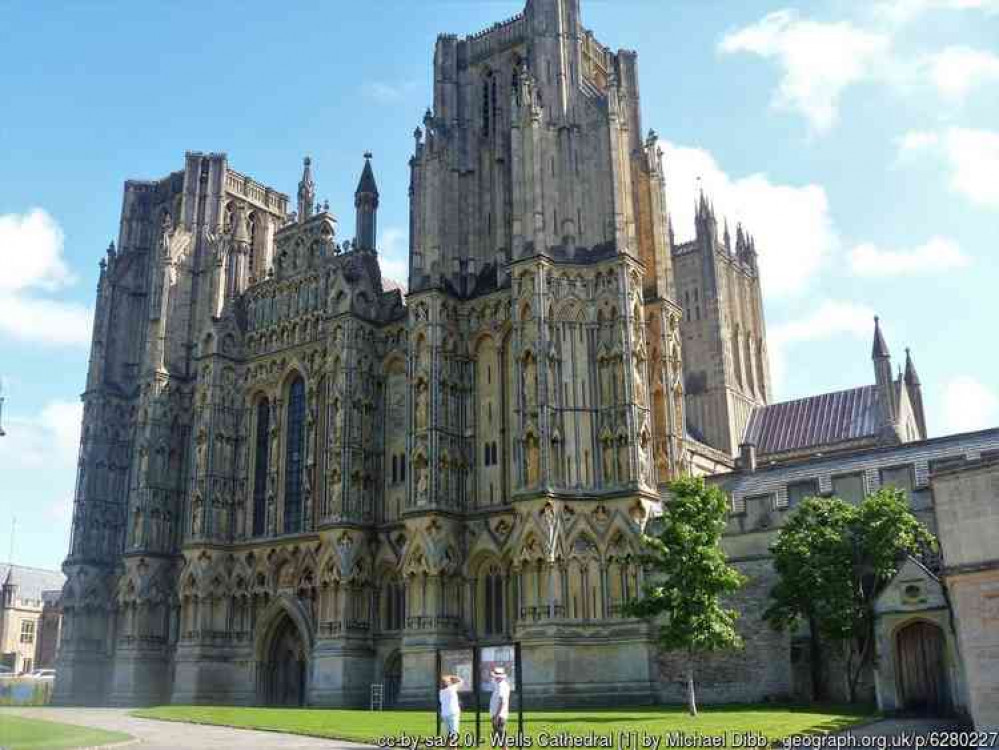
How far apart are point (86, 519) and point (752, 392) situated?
6023 centimetres

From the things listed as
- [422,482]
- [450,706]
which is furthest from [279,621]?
[450,706]

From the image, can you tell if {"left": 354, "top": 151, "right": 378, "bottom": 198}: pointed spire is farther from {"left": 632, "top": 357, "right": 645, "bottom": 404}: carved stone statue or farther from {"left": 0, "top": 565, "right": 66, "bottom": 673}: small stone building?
{"left": 0, "top": 565, "right": 66, "bottom": 673}: small stone building

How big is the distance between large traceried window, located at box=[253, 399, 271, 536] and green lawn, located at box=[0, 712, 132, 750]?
22379 mm

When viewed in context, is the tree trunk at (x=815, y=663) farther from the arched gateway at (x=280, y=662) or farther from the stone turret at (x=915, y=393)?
the stone turret at (x=915, y=393)

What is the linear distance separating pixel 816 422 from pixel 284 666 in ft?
157

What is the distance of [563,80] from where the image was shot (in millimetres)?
48938

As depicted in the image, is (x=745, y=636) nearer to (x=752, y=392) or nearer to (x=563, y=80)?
(x=563, y=80)

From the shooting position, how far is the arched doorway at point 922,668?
103 feet

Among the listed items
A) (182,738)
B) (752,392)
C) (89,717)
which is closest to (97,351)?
(89,717)

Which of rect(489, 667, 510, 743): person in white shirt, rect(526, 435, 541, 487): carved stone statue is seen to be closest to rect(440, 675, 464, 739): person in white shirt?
rect(489, 667, 510, 743): person in white shirt

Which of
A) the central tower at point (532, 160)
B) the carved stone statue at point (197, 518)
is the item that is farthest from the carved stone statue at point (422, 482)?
the carved stone statue at point (197, 518)

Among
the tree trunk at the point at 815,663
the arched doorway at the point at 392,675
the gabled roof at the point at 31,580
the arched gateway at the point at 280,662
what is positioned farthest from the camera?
the gabled roof at the point at 31,580

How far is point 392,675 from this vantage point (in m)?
47.6

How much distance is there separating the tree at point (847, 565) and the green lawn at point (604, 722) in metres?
2.73
